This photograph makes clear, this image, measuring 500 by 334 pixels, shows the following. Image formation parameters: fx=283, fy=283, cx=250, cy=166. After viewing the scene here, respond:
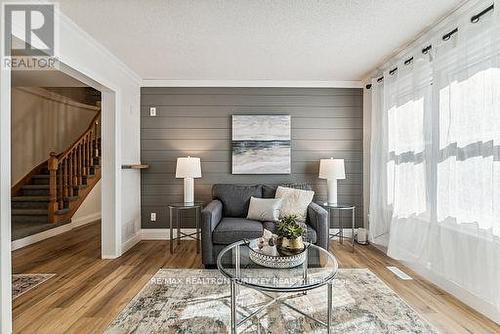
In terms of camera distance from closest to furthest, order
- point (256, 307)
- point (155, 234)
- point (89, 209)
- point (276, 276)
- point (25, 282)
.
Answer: point (276, 276) < point (256, 307) < point (25, 282) < point (155, 234) < point (89, 209)

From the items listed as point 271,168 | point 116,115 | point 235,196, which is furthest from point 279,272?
point 116,115

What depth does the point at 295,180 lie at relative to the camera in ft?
14.5

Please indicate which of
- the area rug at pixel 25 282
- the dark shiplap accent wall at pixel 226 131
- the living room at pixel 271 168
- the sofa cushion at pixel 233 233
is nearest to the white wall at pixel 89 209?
the living room at pixel 271 168

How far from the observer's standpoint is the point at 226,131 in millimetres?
4406

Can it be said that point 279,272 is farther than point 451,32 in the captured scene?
No

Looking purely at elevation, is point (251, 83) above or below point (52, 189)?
above

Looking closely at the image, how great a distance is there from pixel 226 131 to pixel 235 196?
1.09m

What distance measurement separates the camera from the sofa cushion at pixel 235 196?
3.88 m

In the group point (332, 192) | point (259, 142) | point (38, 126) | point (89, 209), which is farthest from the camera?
point (89, 209)

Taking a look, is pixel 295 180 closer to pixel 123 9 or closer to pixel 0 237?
pixel 123 9

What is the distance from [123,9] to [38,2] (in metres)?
0.65

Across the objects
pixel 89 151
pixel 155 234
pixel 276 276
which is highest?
A: pixel 89 151

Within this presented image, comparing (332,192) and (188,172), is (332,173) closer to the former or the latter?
(332,192)

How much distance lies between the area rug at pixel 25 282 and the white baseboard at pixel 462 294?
393 centimetres
